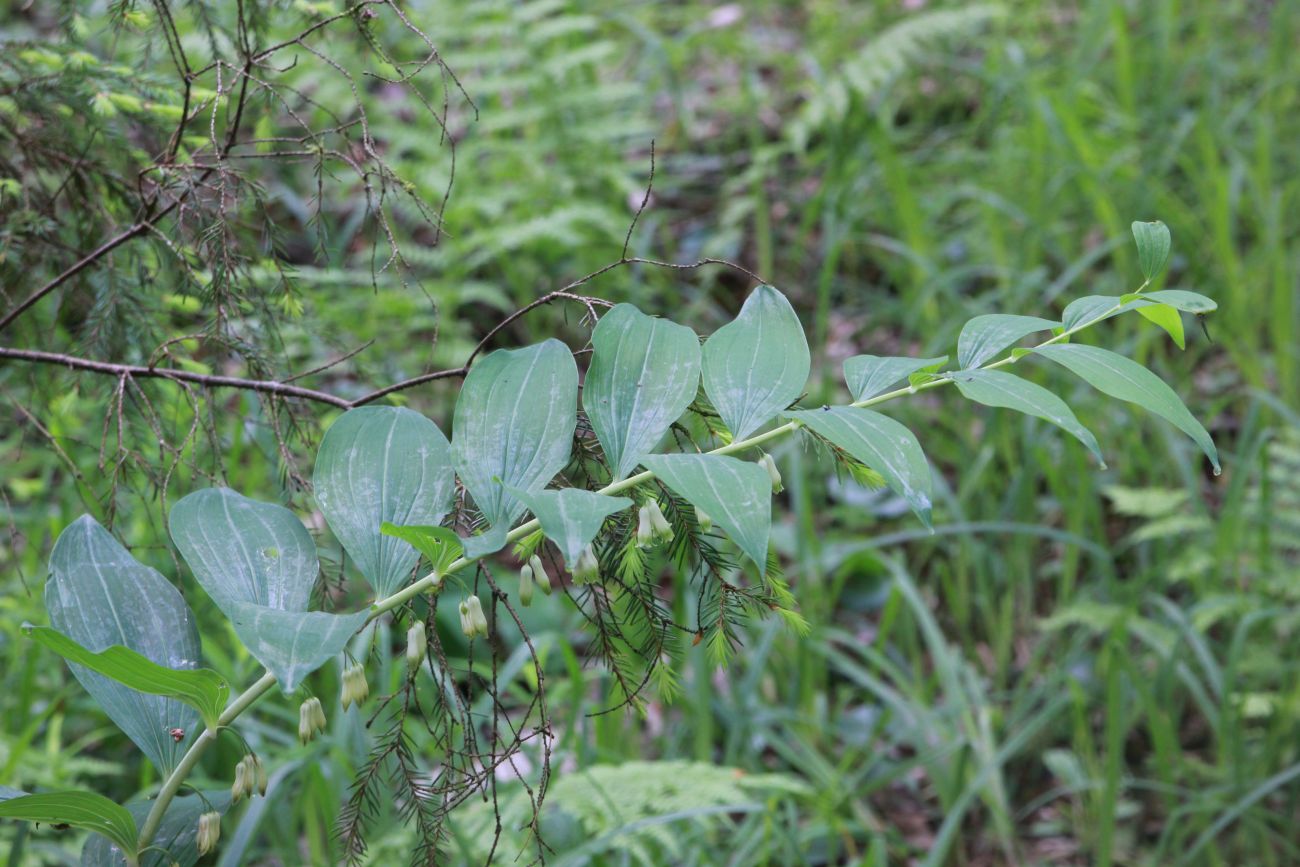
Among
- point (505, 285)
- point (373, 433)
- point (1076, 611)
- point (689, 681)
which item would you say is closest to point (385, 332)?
point (505, 285)

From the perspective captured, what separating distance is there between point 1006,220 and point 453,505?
10.6ft

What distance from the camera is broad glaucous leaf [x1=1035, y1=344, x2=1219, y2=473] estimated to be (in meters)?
0.70

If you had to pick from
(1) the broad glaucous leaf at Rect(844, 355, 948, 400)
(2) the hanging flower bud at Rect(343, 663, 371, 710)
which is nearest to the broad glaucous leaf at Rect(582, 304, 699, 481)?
(1) the broad glaucous leaf at Rect(844, 355, 948, 400)

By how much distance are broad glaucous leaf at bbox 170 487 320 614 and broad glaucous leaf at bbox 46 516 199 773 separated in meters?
0.07

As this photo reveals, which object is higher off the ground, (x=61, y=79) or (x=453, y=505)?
(x=61, y=79)

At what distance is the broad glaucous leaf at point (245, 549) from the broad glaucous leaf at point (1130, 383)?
1.96 feet

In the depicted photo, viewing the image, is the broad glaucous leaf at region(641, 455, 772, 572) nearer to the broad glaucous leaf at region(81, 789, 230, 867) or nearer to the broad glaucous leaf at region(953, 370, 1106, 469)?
the broad glaucous leaf at region(953, 370, 1106, 469)

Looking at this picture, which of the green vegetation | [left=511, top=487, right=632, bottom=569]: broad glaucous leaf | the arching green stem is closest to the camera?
[left=511, top=487, right=632, bottom=569]: broad glaucous leaf

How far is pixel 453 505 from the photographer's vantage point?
0.84 m

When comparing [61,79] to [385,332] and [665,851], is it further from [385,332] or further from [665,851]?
[385,332]

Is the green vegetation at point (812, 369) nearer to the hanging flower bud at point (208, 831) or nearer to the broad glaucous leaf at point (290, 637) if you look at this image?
the hanging flower bud at point (208, 831)

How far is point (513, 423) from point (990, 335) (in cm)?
38

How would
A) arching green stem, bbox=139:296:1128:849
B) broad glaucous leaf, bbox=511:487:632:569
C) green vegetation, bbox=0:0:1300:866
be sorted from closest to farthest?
broad glaucous leaf, bbox=511:487:632:569, arching green stem, bbox=139:296:1128:849, green vegetation, bbox=0:0:1300:866

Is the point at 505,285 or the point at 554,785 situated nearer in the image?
the point at 554,785
